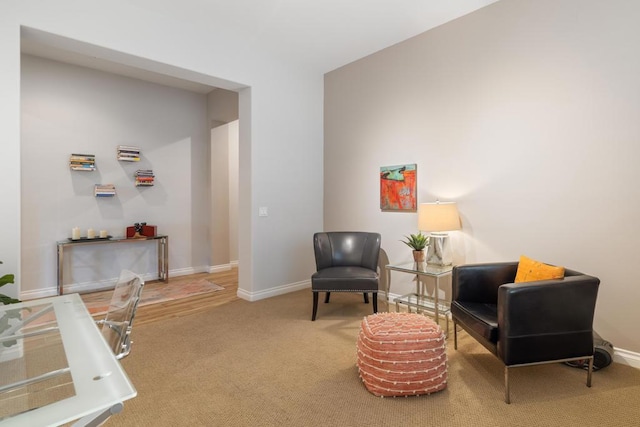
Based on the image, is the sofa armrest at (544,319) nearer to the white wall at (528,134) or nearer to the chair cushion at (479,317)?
the chair cushion at (479,317)

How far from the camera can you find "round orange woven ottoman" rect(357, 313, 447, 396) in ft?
7.03

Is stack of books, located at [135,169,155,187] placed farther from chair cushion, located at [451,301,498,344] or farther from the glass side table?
chair cushion, located at [451,301,498,344]

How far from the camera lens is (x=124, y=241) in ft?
15.9

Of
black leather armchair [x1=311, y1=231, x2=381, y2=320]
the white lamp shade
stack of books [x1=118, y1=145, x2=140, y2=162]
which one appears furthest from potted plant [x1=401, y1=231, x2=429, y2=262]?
stack of books [x1=118, y1=145, x2=140, y2=162]

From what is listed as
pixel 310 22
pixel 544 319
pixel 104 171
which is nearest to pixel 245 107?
pixel 310 22

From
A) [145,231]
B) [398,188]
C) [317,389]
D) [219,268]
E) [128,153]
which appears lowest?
[317,389]

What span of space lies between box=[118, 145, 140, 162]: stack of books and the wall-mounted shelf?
34 cm

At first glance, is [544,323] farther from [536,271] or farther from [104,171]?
[104,171]

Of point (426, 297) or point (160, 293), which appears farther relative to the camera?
point (160, 293)

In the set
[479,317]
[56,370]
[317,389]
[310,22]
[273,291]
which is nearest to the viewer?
[56,370]

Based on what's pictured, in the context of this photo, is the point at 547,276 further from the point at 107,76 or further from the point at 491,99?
the point at 107,76

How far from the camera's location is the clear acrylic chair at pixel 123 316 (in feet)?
5.68

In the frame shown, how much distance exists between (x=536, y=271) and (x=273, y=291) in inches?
118

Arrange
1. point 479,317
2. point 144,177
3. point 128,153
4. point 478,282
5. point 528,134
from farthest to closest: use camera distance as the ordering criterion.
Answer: point 144,177 → point 128,153 → point 528,134 → point 478,282 → point 479,317
